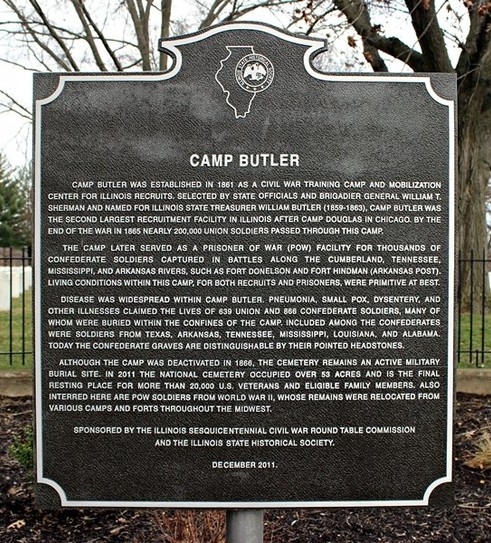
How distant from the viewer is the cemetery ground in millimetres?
3824

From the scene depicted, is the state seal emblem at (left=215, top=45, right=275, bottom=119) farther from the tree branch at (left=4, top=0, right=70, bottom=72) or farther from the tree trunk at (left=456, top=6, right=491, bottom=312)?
the tree branch at (left=4, top=0, right=70, bottom=72)

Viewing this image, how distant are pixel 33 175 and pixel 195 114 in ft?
2.41

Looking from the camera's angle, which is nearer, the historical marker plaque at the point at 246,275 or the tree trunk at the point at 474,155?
the historical marker plaque at the point at 246,275

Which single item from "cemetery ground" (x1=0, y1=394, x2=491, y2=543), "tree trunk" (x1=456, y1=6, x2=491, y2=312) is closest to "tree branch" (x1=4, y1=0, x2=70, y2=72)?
"tree trunk" (x1=456, y1=6, x2=491, y2=312)

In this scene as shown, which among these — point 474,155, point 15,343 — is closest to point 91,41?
point 15,343

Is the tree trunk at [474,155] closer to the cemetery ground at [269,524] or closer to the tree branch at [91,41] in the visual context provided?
the tree branch at [91,41]

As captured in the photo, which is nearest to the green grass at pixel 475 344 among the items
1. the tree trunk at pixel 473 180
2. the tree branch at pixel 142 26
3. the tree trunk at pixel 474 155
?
the tree trunk at pixel 473 180

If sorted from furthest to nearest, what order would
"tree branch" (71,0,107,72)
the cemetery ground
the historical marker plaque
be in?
"tree branch" (71,0,107,72) → the cemetery ground → the historical marker plaque

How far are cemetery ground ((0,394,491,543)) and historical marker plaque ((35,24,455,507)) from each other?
102 cm

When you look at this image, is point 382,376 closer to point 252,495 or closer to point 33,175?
point 252,495

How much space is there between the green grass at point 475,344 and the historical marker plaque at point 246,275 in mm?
3934

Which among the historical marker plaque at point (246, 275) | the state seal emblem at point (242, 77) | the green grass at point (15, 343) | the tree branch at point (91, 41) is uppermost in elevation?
the tree branch at point (91, 41)

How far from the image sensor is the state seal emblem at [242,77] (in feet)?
9.43

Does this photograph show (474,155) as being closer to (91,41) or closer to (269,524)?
(91,41)
